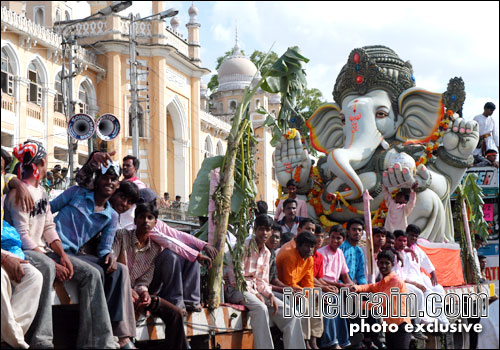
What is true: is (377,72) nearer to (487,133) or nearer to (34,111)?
(487,133)

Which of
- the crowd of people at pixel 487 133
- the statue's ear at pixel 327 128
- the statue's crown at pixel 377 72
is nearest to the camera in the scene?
the statue's crown at pixel 377 72

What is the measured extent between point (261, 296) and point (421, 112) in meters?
6.31

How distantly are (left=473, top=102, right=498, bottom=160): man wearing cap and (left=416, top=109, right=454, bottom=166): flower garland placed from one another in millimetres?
2725

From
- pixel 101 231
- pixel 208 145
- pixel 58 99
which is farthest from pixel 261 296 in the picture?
pixel 208 145

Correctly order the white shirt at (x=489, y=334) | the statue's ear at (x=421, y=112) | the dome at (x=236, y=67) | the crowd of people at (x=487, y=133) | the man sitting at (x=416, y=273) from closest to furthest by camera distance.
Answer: the man sitting at (x=416, y=273), the white shirt at (x=489, y=334), the statue's ear at (x=421, y=112), the crowd of people at (x=487, y=133), the dome at (x=236, y=67)

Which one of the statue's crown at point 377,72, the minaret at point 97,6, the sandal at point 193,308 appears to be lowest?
the sandal at point 193,308

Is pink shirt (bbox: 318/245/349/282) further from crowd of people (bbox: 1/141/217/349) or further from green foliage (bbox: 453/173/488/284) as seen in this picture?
green foliage (bbox: 453/173/488/284)

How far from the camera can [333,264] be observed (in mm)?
8258

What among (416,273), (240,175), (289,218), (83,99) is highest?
(83,99)

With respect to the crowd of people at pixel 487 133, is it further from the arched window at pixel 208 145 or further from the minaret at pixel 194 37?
the arched window at pixel 208 145

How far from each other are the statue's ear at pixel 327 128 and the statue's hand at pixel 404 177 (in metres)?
1.87

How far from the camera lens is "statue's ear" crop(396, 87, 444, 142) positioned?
12523 millimetres

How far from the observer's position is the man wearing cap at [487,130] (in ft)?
49.0

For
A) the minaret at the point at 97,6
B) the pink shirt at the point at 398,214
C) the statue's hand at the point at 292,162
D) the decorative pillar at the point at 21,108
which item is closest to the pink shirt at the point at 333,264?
Answer: the pink shirt at the point at 398,214
